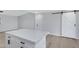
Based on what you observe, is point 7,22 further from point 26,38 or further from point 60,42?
point 60,42

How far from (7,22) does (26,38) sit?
17.6 inches

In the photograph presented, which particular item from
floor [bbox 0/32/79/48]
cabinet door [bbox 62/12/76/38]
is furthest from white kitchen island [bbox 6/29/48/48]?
cabinet door [bbox 62/12/76/38]

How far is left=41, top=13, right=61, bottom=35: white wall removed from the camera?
1690 millimetres

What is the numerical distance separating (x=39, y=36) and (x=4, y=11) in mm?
721

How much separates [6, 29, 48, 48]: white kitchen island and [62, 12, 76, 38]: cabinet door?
0.34 meters

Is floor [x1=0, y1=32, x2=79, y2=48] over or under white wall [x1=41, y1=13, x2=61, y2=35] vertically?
under

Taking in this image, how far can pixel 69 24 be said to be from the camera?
1.69 metres

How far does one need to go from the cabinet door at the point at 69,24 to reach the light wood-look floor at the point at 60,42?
0.09 meters

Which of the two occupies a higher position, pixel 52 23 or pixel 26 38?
pixel 52 23

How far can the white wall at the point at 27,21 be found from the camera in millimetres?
1700

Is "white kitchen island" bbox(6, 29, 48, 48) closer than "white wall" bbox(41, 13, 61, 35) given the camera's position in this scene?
Yes

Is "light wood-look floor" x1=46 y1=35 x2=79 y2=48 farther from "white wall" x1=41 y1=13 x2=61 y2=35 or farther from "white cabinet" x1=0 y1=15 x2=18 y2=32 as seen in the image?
"white cabinet" x1=0 y1=15 x2=18 y2=32

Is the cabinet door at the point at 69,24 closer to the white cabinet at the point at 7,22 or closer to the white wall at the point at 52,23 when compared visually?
the white wall at the point at 52,23

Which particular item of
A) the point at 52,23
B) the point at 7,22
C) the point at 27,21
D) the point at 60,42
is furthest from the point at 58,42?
the point at 7,22
